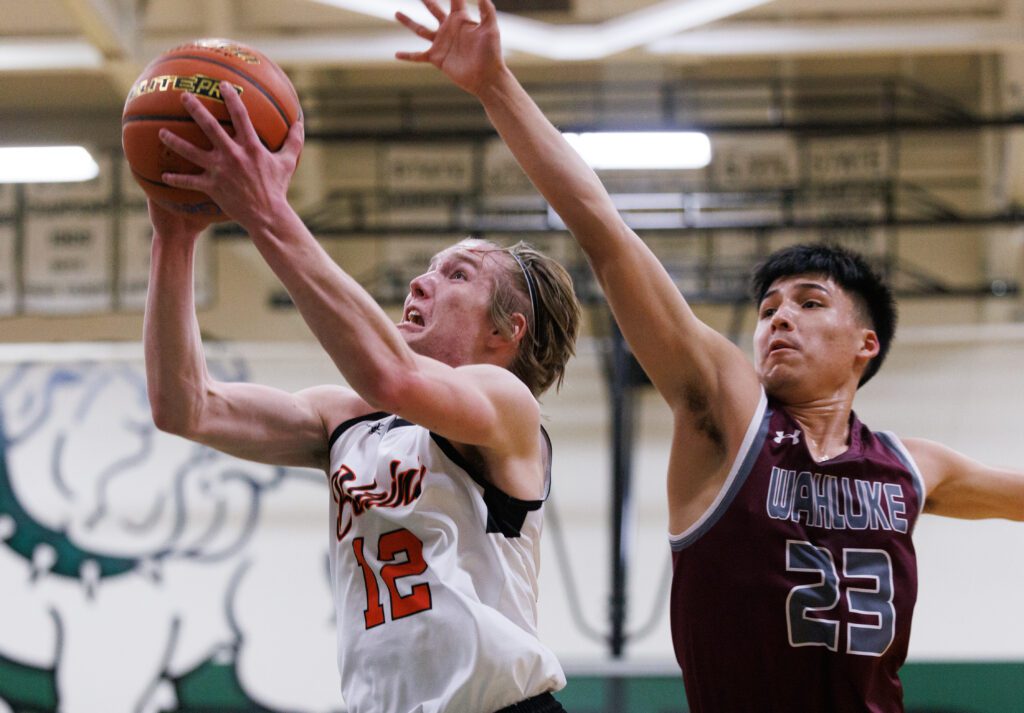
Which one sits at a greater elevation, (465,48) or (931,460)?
(465,48)

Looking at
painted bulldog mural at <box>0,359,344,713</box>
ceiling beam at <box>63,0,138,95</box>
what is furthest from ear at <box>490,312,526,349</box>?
painted bulldog mural at <box>0,359,344,713</box>

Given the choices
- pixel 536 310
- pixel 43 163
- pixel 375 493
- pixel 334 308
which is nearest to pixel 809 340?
pixel 536 310

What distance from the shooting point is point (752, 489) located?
9.36 feet

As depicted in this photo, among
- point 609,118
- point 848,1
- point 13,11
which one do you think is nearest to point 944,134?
point 848,1

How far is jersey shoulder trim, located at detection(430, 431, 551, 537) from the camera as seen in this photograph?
2.64 meters

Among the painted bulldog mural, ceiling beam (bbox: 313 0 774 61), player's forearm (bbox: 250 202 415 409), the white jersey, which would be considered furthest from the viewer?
the painted bulldog mural

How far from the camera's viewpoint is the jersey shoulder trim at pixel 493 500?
264 cm

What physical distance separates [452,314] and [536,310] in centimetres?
24

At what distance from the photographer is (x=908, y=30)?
876 cm

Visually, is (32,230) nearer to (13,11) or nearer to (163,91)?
(13,11)

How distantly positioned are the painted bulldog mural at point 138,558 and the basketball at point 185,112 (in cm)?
669

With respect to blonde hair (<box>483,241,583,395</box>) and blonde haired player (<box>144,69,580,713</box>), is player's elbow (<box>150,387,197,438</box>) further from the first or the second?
blonde hair (<box>483,241,583,395</box>)

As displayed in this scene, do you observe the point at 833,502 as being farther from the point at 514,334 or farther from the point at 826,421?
the point at 514,334

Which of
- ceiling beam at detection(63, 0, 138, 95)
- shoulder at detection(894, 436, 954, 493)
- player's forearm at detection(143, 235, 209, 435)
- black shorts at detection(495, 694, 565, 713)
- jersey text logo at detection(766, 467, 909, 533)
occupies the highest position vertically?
ceiling beam at detection(63, 0, 138, 95)
